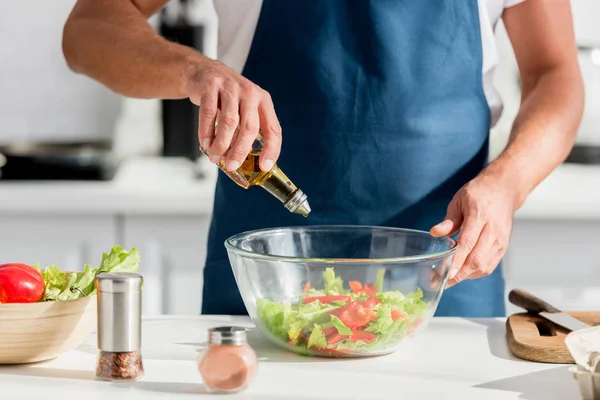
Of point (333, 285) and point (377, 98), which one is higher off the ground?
point (377, 98)

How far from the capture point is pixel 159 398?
97cm

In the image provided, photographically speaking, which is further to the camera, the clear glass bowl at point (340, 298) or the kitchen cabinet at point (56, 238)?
the kitchen cabinet at point (56, 238)

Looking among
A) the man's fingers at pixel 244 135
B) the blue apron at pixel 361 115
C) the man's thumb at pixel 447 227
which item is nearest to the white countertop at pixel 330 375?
the man's thumb at pixel 447 227

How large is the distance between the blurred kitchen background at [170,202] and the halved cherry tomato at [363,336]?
4.05ft

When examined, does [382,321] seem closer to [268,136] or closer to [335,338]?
[335,338]

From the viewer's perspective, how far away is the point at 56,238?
2316 mm

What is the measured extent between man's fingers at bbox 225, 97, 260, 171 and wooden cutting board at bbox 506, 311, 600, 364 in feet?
1.38

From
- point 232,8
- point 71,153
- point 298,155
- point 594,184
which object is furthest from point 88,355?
point 594,184

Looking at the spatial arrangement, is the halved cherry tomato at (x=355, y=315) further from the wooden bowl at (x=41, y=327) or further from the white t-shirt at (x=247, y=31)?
the white t-shirt at (x=247, y=31)

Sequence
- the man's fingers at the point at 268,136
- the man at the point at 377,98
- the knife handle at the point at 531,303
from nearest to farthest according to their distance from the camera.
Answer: the man's fingers at the point at 268,136 → the knife handle at the point at 531,303 → the man at the point at 377,98

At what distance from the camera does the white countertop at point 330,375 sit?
0.99 meters

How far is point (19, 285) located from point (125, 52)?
1.59ft

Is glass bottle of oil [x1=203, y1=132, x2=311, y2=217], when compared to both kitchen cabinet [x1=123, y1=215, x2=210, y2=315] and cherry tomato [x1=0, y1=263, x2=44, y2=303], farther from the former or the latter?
kitchen cabinet [x1=123, y1=215, x2=210, y2=315]

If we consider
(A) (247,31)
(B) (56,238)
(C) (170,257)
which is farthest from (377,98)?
(B) (56,238)
